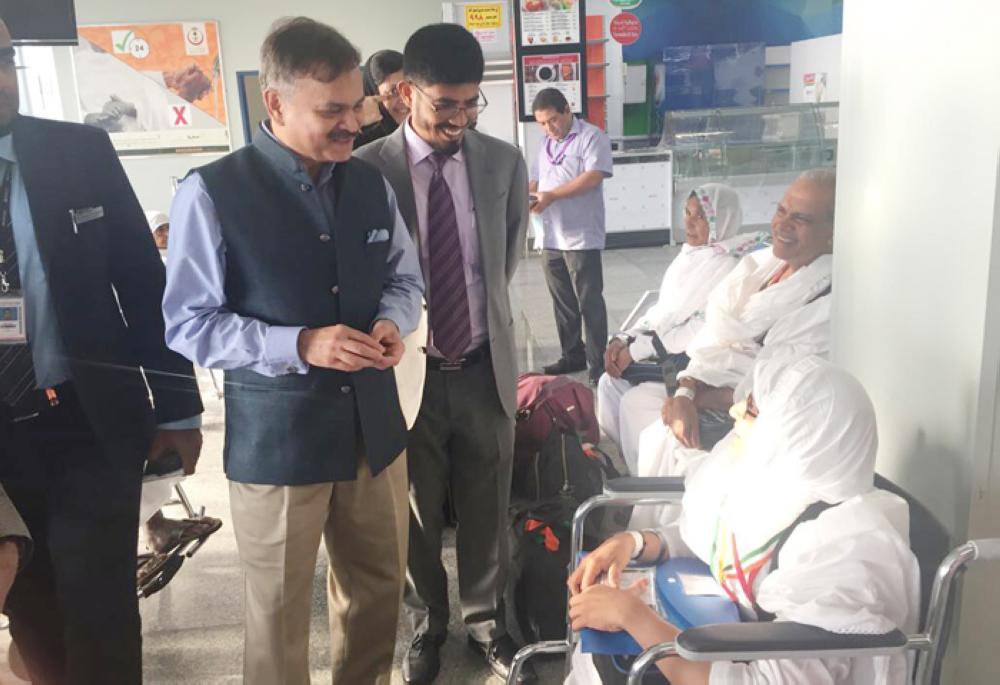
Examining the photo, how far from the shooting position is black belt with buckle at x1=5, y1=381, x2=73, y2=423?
133 centimetres

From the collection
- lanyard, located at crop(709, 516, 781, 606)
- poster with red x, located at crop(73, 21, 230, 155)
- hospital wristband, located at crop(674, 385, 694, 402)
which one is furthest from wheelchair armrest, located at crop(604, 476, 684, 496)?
poster with red x, located at crop(73, 21, 230, 155)

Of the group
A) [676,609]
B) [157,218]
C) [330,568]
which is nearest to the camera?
[676,609]

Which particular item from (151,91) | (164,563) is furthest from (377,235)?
(164,563)

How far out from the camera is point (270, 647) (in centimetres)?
151

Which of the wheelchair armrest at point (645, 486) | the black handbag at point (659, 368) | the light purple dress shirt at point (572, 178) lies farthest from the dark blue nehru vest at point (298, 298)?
the black handbag at point (659, 368)

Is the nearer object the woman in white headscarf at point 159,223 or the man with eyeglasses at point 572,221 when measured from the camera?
the woman in white headscarf at point 159,223

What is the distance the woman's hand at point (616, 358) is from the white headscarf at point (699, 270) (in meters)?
0.10

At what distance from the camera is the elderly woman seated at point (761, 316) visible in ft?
5.78

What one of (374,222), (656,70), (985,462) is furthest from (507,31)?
(985,462)

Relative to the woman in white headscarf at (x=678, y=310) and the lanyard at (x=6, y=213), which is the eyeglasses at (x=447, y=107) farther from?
the lanyard at (x=6, y=213)

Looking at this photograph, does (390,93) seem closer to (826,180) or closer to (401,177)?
(401,177)

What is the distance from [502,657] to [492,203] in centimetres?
110

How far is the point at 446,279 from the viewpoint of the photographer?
1811mm

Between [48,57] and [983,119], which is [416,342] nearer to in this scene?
[48,57]
